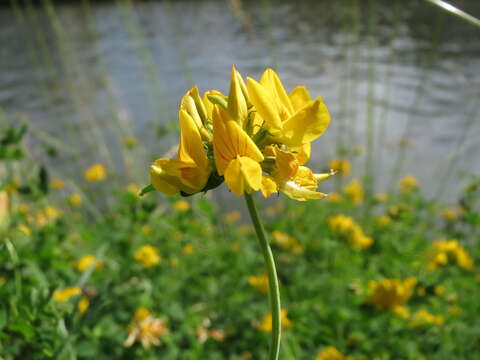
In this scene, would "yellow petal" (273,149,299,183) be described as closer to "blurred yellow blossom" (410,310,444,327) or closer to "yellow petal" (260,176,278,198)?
"yellow petal" (260,176,278,198)

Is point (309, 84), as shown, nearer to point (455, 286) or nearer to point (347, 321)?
point (455, 286)

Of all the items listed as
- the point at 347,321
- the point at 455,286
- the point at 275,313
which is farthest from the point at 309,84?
the point at 275,313

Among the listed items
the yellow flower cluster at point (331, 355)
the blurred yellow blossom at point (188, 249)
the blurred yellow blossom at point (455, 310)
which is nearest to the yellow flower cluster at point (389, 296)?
the yellow flower cluster at point (331, 355)

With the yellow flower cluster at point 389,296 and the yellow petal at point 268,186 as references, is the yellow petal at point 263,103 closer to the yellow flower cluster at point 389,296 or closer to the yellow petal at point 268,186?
the yellow petal at point 268,186

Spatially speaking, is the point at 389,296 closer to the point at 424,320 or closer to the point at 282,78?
the point at 424,320

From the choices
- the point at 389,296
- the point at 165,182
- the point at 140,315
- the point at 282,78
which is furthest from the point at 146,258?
the point at 282,78

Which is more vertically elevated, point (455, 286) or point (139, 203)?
point (139, 203)
